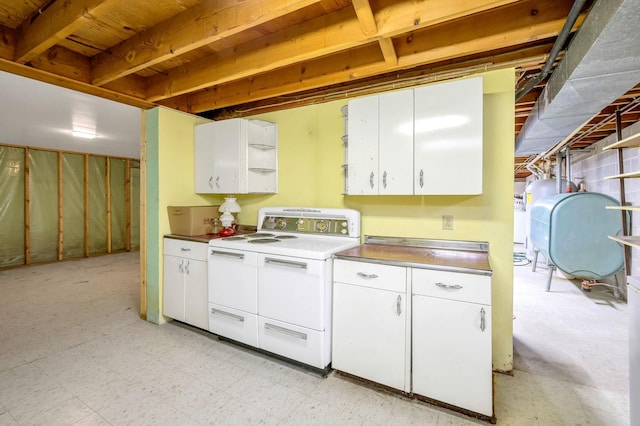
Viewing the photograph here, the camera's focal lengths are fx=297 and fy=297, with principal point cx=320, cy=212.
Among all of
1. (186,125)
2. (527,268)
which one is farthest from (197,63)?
(527,268)

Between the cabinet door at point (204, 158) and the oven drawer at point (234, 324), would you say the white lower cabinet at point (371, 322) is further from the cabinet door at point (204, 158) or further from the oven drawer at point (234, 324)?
the cabinet door at point (204, 158)

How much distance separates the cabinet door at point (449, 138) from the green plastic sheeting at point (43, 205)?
693cm

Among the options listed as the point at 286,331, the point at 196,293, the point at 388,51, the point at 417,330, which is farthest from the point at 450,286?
the point at 196,293

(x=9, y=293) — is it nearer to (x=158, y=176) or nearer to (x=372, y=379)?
(x=158, y=176)

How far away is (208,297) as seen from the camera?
2715 mm

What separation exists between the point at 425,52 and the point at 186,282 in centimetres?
287

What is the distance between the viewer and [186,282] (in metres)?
2.92

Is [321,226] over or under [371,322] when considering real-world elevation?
over

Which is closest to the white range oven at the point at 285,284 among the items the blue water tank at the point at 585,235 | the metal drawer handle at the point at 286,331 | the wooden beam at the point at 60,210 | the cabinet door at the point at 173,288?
the metal drawer handle at the point at 286,331

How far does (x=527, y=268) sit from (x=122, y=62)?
6.68 m

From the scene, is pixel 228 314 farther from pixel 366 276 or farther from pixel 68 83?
pixel 68 83

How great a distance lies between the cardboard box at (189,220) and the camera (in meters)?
3.02

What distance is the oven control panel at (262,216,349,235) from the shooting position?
8.77 ft

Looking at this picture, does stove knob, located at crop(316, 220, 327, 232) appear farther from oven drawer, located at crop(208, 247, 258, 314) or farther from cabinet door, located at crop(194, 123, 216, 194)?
cabinet door, located at crop(194, 123, 216, 194)
